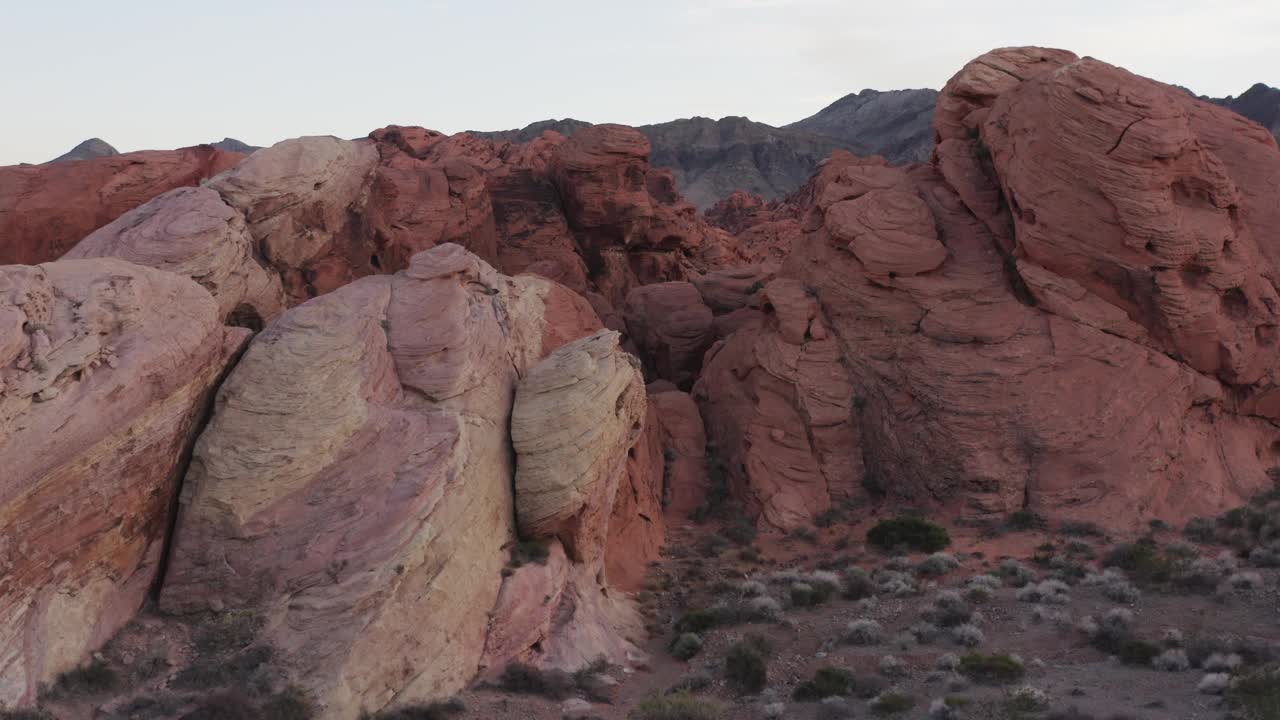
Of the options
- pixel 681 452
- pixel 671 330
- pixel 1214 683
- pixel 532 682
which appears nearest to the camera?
pixel 1214 683

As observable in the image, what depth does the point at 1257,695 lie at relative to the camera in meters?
12.7

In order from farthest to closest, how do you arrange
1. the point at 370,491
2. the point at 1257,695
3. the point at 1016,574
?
1. the point at 1016,574
2. the point at 370,491
3. the point at 1257,695

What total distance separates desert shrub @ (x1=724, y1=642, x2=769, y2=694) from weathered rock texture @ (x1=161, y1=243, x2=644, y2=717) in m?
2.89

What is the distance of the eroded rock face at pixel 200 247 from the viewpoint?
20.4 m

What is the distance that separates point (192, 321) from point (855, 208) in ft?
52.4

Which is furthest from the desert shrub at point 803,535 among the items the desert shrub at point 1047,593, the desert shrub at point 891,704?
the desert shrub at point 891,704

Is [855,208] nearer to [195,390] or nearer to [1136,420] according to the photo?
[1136,420]

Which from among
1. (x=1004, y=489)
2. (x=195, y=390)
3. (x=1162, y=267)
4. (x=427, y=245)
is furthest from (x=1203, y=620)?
(x=427, y=245)

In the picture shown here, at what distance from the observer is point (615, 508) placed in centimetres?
2361

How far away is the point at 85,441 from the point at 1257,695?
14637mm

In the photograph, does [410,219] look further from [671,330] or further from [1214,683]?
[1214,683]

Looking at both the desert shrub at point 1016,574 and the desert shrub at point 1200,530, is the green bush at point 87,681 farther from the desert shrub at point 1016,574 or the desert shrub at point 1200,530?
the desert shrub at point 1200,530

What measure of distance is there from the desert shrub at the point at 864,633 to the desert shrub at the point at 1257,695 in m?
5.39

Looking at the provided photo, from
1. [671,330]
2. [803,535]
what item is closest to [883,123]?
[671,330]
